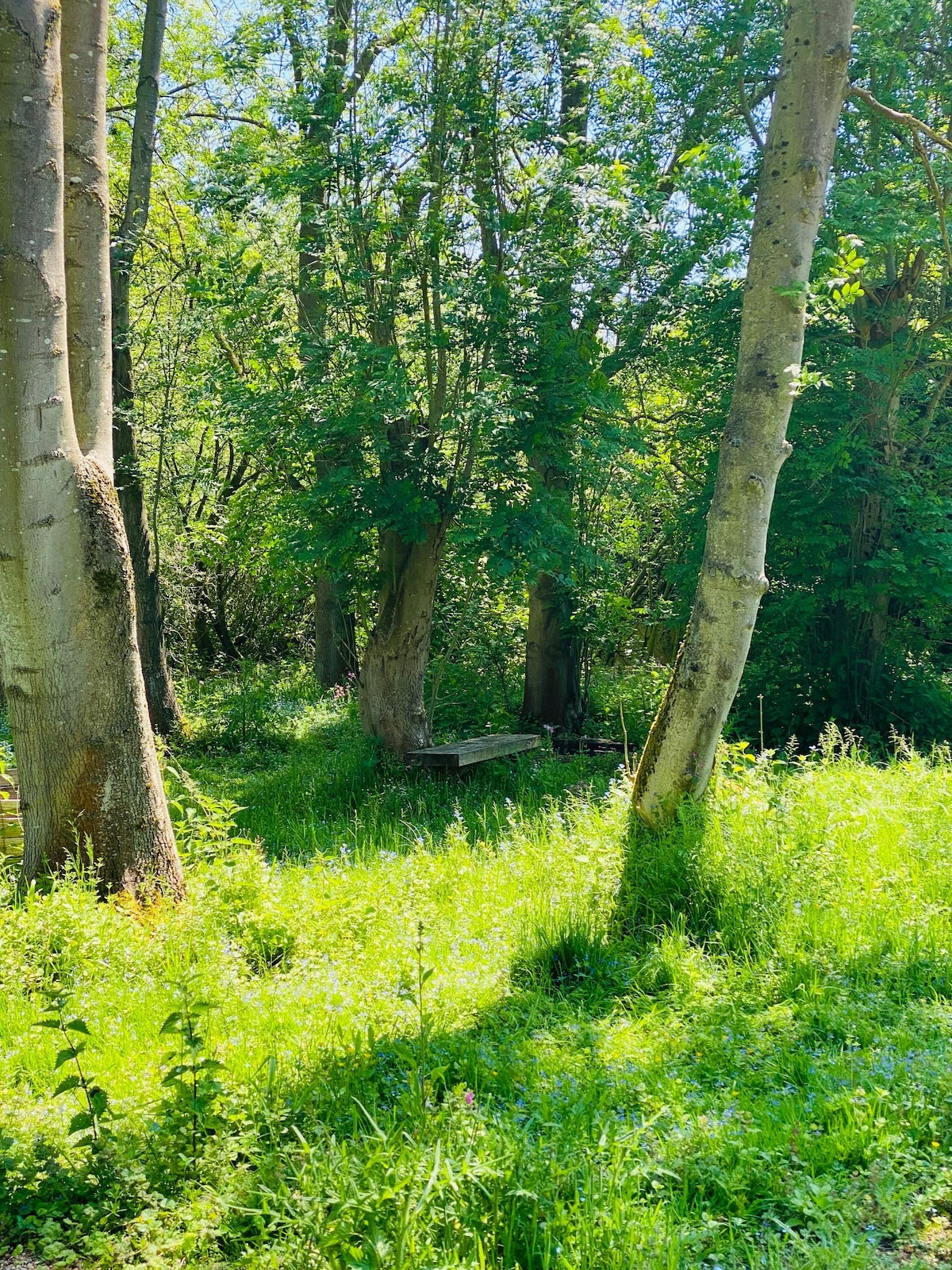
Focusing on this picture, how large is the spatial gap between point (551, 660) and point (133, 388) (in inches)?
229

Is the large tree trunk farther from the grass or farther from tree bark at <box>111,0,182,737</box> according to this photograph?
tree bark at <box>111,0,182,737</box>

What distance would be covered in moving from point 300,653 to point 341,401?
34.8 ft

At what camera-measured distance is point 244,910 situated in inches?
181

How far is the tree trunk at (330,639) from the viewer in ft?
44.5

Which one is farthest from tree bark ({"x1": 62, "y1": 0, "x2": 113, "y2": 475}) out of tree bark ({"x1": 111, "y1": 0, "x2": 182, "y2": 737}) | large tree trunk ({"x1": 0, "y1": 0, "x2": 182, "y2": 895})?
→ tree bark ({"x1": 111, "y1": 0, "x2": 182, "y2": 737})

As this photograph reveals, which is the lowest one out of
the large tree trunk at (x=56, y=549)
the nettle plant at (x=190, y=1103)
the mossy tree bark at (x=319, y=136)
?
the nettle plant at (x=190, y=1103)

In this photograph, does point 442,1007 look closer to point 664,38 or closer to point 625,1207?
point 625,1207

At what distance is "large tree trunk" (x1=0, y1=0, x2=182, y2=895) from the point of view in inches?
180

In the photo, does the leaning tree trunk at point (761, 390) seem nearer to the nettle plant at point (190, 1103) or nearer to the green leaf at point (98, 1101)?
the nettle plant at point (190, 1103)

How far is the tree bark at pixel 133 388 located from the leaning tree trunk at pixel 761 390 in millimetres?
5771

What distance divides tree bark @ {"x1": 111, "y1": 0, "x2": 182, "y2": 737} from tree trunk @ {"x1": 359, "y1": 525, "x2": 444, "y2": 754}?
94.8 inches

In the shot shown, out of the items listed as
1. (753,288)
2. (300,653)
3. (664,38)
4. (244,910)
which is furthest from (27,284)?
(300,653)

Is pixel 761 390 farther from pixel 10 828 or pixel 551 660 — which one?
pixel 551 660

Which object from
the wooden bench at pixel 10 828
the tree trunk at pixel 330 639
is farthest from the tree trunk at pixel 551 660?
the wooden bench at pixel 10 828
